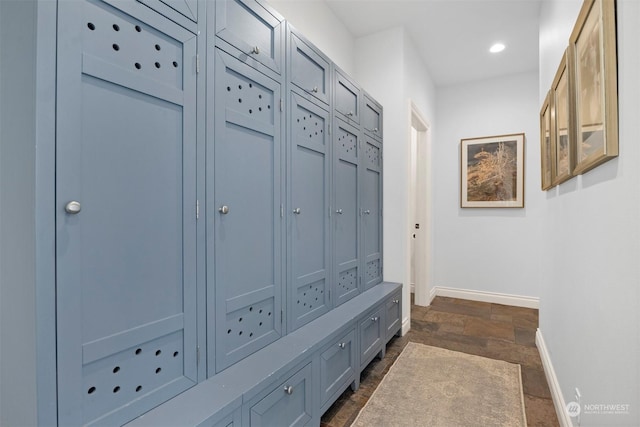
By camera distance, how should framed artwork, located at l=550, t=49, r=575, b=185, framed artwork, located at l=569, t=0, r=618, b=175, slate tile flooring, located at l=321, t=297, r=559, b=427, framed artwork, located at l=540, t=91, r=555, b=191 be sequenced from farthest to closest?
framed artwork, located at l=540, t=91, r=555, b=191
slate tile flooring, located at l=321, t=297, r=559, b=427
framed artwork, located at l=550, t=49, r=575, b=185
framed artwork, located at l=569, t=0, r=618, b=175

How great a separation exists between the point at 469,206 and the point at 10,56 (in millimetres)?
4468

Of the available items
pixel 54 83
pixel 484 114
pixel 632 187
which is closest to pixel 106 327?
pixel 54 83

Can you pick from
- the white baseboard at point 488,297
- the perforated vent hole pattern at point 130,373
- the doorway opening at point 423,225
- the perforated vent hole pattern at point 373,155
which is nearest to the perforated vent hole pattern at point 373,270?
the perforated vent hole pattern at point 373,155

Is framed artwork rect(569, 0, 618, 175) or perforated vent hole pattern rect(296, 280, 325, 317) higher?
framed artwork rect(569, 0, 618, 175)

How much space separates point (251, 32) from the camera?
1.49 meters

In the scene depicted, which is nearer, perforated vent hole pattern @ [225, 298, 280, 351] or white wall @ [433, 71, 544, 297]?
perforated vent hole pattern @ [225, 298, 280, 351]

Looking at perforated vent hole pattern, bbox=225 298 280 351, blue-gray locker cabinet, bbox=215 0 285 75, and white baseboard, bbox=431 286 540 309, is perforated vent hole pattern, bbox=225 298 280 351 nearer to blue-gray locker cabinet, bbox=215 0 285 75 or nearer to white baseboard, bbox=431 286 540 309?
blue-gray locker cabinet, bbox=215 0 285 75

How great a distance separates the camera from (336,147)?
2.25m

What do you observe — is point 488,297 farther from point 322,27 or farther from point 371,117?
point 322,27

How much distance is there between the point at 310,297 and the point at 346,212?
0.73 metres

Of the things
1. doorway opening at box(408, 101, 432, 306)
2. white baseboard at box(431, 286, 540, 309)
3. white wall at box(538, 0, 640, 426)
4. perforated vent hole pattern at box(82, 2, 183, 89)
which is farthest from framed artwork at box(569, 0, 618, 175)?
white baseboard at box(431, 286, 540, 309)

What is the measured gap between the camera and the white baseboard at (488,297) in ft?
13.1

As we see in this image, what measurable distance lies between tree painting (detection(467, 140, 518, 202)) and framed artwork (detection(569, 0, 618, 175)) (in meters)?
2.83

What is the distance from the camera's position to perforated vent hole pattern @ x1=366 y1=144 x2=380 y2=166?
9.19 feet
